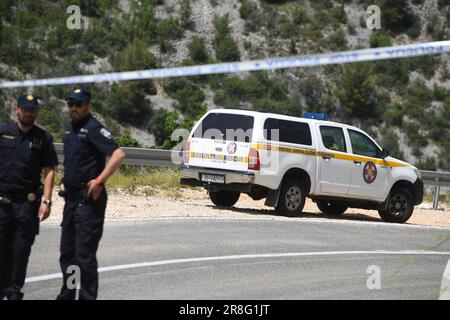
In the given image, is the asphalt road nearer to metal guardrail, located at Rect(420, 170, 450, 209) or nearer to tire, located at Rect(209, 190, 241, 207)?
tire, located at Rect(209, 190, 241, 207)

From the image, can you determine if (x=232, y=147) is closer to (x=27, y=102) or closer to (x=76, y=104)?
(x=76, y=104)

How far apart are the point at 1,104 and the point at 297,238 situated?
34887 millimetres

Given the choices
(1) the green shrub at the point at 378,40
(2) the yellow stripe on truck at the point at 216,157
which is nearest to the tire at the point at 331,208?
(2) the yellow stripe on truck at the point at 216,157

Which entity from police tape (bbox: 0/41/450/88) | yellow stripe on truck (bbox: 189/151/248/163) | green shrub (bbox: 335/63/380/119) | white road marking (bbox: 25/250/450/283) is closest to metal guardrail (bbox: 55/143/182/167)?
yellow stripe on truck (bbox: 189/151/248/163)

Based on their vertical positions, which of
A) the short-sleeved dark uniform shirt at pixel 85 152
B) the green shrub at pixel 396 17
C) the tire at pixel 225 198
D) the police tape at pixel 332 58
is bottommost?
the tire at pixel 225 198

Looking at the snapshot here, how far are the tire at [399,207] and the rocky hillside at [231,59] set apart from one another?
2718 cm

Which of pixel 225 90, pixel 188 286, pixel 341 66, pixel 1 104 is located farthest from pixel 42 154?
pixel 341 66

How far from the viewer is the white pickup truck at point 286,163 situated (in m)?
16.9

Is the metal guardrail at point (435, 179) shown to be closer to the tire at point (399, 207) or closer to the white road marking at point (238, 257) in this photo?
the tire at point (399, 207)

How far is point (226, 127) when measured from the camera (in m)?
17.2

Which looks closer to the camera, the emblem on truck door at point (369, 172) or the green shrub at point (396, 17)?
the emblem on truck door at point (369, 172)

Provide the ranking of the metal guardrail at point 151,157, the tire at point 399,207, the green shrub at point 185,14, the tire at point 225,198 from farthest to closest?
the green shrub at point 185,14 < the metal guardrail at point 151,157 < the tire at point 399,207 < the tire at point 225,198

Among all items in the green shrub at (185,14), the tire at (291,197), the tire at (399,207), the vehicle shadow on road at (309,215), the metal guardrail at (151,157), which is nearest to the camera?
the tire at (291,197)

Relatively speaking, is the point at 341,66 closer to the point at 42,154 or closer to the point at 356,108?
the point at 356,108
